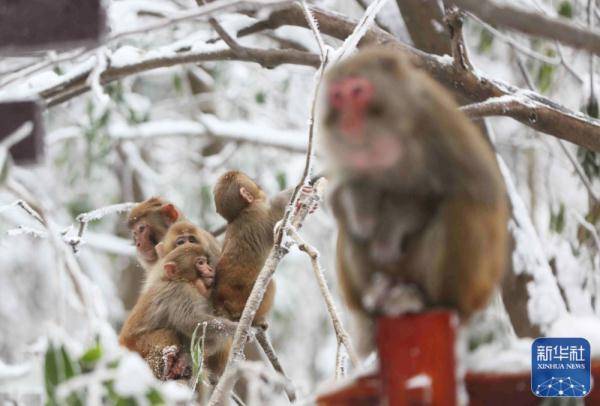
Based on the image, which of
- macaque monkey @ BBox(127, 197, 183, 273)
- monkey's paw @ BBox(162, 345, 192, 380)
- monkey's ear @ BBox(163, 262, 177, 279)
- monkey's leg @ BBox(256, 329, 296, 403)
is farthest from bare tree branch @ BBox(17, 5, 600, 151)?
monkey's paw @ BBox(162, 345, 192, 380)

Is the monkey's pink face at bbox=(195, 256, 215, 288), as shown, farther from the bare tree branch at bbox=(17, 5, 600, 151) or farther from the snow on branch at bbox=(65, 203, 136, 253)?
the bare tree branch at bbox=(17, 5, 600, 151)

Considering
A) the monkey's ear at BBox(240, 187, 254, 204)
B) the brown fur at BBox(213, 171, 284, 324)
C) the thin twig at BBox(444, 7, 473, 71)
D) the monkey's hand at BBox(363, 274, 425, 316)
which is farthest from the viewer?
the monkey's ear at BBox(240, 187, 254, 204)

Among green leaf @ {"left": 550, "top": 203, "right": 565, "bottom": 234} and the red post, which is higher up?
green leaf @ {"left": 550, "top": 203, "right": 565, "bottom": 234}

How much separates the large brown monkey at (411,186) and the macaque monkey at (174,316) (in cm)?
252

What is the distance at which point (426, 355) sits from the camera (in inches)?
89.8

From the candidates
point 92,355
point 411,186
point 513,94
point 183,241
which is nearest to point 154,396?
point 92,355

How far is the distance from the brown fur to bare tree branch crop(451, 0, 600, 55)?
9.97 feet

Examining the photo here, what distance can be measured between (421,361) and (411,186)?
47 centimetres

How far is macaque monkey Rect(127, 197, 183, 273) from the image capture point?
5789 millimetres

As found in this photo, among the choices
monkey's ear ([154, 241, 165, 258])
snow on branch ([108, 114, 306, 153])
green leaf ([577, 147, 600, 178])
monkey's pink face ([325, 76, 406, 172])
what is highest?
snow on branch ([108, 114, 306, 153])

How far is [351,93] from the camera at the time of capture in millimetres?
2344

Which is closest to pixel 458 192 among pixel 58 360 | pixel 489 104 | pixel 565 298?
pixel 58 360

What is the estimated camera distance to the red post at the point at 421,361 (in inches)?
89.5

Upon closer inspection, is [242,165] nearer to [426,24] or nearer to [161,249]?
[426,24]
